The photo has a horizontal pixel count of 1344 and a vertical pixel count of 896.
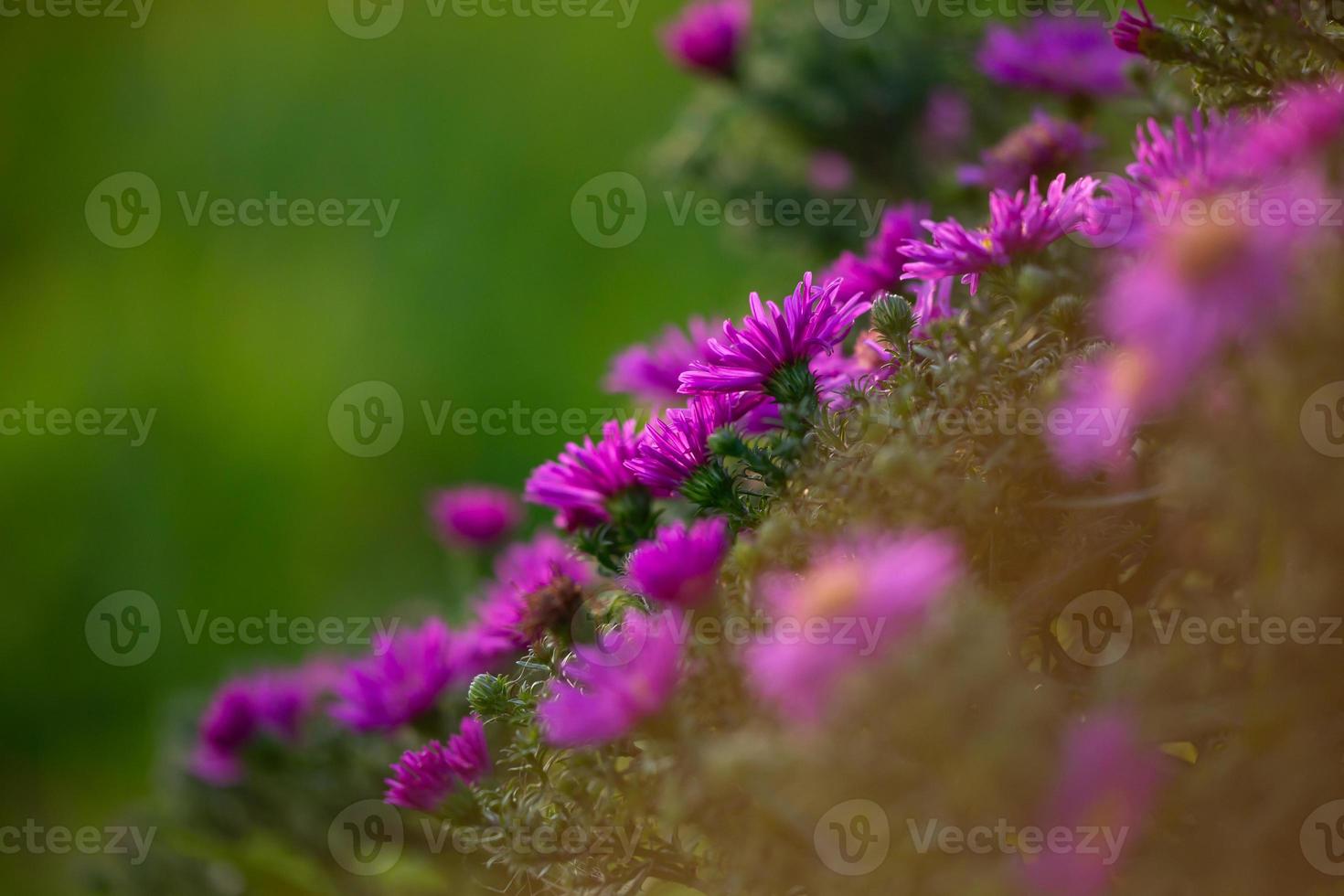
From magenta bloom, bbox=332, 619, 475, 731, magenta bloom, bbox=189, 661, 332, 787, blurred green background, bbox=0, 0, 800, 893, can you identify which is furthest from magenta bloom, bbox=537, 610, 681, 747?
blurred green background, bbox=0, 0, 800, 893

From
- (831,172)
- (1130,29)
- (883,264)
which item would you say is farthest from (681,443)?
(831,172)

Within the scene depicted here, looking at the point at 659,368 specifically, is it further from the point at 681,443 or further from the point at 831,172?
the point at 831,172

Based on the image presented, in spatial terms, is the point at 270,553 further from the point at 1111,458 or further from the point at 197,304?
the point at 1111,458

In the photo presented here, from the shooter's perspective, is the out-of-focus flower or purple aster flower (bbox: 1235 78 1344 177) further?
the out-of-focus flower

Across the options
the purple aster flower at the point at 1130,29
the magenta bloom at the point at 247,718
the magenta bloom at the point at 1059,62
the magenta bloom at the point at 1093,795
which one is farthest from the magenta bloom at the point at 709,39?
the magenta bloom at the point at 1093,795

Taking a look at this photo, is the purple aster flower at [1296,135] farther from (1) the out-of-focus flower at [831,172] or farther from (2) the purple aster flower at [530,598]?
(1) the out-of-focus flower at [831,172]

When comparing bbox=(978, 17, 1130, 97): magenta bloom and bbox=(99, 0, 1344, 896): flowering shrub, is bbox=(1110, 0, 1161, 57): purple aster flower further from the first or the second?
bbox=(978, 17, 1130, 97): magenta bloom
